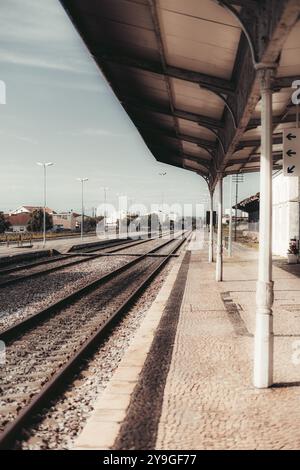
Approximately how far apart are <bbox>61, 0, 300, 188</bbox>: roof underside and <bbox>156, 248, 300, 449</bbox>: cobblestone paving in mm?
3556

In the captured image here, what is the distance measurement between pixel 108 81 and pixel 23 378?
17.7 ft

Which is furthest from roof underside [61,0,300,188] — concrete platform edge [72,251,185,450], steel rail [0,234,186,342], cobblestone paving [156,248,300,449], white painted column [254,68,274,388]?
steel rail [0,234,186,342]

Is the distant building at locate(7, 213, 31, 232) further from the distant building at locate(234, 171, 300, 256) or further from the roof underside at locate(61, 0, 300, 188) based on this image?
the roof underside at locate(61, 0, 300, 188)

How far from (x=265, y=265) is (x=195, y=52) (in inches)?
128

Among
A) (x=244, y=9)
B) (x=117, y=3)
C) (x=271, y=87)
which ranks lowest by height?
(x=271, y=87)

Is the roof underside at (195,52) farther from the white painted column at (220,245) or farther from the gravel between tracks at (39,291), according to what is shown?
the gravel between tracks at (39,291)

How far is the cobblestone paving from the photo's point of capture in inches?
152

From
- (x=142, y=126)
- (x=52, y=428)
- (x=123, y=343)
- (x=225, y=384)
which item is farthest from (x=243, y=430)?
(x=142, y=126)

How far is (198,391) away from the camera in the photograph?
194 inches

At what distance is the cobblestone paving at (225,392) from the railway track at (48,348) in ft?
4.79

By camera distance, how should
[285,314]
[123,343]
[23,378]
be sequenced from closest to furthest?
[23,378] → [123,343] → [285,314]

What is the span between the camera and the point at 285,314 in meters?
9.19

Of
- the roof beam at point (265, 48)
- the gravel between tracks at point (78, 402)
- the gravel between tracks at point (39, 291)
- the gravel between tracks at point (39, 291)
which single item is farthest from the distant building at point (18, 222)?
the roof beam at point (265, 48)
